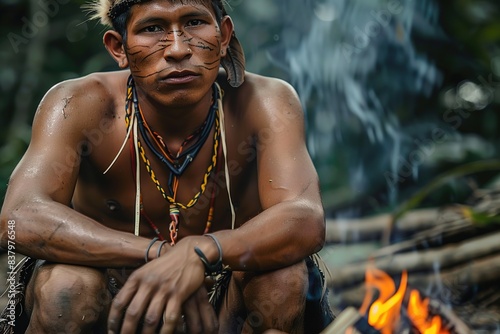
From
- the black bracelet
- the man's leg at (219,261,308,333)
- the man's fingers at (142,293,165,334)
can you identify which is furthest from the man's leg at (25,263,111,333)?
the man's leg at (219,261,308,333)

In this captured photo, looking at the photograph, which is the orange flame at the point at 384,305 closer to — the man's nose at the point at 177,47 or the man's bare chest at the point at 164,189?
the man's bare chest at the point at 164,189

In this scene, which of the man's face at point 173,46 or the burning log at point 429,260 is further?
the burning log at point 429,260

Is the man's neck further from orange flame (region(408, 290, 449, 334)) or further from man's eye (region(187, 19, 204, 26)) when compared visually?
orange flame (region(408, 290, 449, 334))

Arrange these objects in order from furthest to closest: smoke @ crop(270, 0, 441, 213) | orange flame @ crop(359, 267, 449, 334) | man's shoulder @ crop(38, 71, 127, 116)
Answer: smoke @ crop(270, 0, 441, 213)
orange flame @ crop(359, 267, 449, 334)
man's shoulder @ crop(38, 71, 127, 116)

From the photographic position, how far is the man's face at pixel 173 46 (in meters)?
2.78

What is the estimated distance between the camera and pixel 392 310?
3.31 meters

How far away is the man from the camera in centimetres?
252

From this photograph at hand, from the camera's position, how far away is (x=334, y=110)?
5.50 meters

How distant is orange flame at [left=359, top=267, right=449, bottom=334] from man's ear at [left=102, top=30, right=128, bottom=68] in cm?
131

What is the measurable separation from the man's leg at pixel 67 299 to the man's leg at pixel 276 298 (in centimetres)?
46

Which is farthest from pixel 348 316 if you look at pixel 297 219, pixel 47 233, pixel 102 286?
pixel 47 233

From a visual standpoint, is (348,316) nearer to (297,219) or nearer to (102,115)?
(297,219)

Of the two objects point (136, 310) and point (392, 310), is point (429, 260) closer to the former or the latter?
point (392, 310)

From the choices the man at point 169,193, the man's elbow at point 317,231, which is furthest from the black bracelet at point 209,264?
the man's elbow at point 317,231
